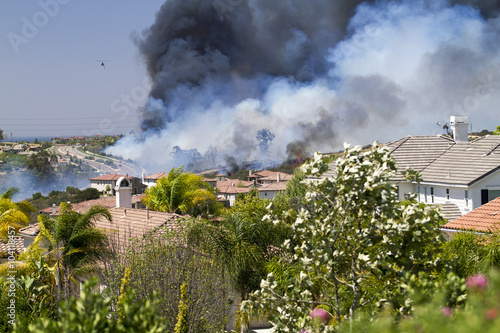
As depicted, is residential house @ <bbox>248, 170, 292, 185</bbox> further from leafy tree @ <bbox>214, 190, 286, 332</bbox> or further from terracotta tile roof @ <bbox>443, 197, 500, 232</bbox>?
terracotta tile roof @ <bbox>443, 197, 500, 232</bbox>

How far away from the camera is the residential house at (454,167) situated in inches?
1024

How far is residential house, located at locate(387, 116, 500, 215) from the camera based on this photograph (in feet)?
85.4

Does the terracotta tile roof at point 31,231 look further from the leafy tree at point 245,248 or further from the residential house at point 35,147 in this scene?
the residential house at point 35,147

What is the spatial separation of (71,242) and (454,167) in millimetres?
19314

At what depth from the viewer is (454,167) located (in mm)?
27703

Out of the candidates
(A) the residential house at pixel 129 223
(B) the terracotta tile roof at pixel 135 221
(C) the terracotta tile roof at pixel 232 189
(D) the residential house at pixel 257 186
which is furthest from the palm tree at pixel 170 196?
(C) the terracotta tile roof at pixel 232 189

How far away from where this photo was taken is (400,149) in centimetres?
3148

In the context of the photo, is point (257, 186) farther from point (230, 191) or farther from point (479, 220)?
point (479, 220)

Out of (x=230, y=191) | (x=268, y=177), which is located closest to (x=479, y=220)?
(x=230, y=191)

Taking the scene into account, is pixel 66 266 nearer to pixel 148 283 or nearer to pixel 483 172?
pixel 148 283

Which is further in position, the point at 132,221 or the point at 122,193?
the point at 122,193

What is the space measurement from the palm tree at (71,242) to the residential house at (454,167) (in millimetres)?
13239

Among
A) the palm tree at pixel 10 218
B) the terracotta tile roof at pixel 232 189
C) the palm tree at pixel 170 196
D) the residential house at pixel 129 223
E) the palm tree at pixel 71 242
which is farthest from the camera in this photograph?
the terracotta tile roof at pixel 232 189

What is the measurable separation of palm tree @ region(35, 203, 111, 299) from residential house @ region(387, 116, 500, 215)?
43.4ft
